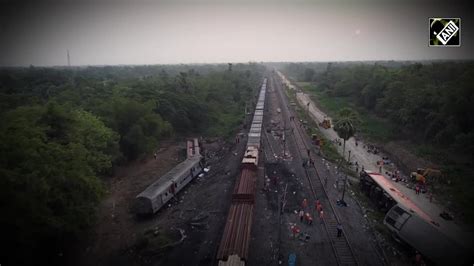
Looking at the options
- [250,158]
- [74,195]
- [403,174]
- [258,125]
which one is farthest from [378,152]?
[74,195]

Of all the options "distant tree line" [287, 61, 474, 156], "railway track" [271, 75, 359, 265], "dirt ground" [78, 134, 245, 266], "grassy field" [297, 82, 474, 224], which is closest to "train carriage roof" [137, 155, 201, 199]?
"dirt ground" [78, 134, 245, 266]

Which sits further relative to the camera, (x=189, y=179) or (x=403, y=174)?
(x=403, y=174)

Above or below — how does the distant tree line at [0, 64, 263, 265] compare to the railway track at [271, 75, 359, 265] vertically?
above

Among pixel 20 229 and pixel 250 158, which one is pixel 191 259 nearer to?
pixel 20 229

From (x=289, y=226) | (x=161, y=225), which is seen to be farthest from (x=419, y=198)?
(x=161, y=225)

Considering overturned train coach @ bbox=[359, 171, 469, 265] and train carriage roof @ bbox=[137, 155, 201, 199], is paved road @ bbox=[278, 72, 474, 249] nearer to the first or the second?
overturned train coach @ bbox=[359, 171, 469, 265]

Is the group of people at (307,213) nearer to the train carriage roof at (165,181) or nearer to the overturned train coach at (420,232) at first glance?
the overturned train coach at (420,232)

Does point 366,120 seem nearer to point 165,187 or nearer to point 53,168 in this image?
point 165,187
